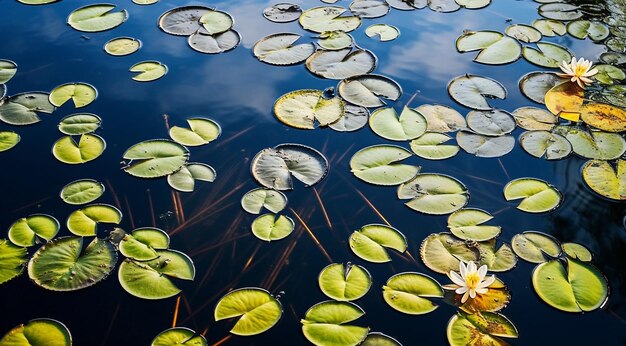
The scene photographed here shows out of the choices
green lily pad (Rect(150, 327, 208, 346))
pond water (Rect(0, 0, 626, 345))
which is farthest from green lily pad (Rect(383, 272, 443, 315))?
green lily pad (Rect(150, 327, 208, 346))

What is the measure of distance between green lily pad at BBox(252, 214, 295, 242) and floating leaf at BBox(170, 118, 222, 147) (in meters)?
0.80

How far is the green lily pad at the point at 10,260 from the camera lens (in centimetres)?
272

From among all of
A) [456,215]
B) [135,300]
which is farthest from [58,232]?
[456,215]

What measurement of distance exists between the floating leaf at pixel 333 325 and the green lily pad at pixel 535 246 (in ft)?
3.12

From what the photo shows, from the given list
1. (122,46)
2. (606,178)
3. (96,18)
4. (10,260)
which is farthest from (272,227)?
(96,18)

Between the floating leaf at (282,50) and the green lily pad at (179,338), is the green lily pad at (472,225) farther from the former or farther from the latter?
the floating leaf at (282,50)

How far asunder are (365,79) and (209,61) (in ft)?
4.09

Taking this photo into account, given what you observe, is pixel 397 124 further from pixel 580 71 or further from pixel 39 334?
pixel 39 334

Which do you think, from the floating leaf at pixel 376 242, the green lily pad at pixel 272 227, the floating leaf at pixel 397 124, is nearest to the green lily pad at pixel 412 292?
the floating leaf at pixel 376 242

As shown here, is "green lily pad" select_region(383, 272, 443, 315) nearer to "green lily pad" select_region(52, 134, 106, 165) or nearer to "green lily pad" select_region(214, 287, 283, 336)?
"green lily pad" select_region(214, 287, 283, 336)

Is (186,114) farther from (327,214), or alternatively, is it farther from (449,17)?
(449,17)

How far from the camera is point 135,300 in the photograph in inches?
104

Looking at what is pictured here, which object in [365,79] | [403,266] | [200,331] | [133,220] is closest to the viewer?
[200,331]

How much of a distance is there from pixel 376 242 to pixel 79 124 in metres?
2.15
